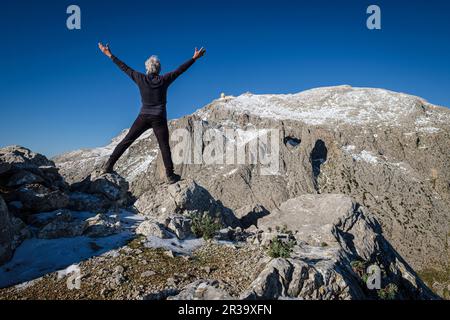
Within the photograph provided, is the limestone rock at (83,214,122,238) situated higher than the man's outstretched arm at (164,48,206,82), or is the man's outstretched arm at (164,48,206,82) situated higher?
the man's outstretched arm at (164,48,206,82)

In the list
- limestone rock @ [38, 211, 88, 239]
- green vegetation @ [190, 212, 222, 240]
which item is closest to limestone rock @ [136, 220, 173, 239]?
green vegetation @ [190, 212, 222, 240]

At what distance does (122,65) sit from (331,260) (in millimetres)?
9969

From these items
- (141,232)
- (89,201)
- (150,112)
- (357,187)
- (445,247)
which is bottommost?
(445,247)

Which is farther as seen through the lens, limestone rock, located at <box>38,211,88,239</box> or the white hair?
limestone rock, located at <box>38,211,88,239</box>

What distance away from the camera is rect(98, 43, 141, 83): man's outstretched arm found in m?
10.4

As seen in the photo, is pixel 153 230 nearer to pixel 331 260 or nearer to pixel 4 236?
pixel 4 236

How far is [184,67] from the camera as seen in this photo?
1036cm

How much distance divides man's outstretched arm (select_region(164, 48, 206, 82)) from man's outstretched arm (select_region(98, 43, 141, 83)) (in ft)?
3.07

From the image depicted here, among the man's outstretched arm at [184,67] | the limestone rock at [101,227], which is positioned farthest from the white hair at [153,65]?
the limestone rock at [101,227]

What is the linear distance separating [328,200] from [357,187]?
317 feet

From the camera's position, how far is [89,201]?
16.4m

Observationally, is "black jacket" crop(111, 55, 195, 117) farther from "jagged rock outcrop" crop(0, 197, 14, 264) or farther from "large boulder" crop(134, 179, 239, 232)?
"large boulder" crop(134, 179, 239, 232)
